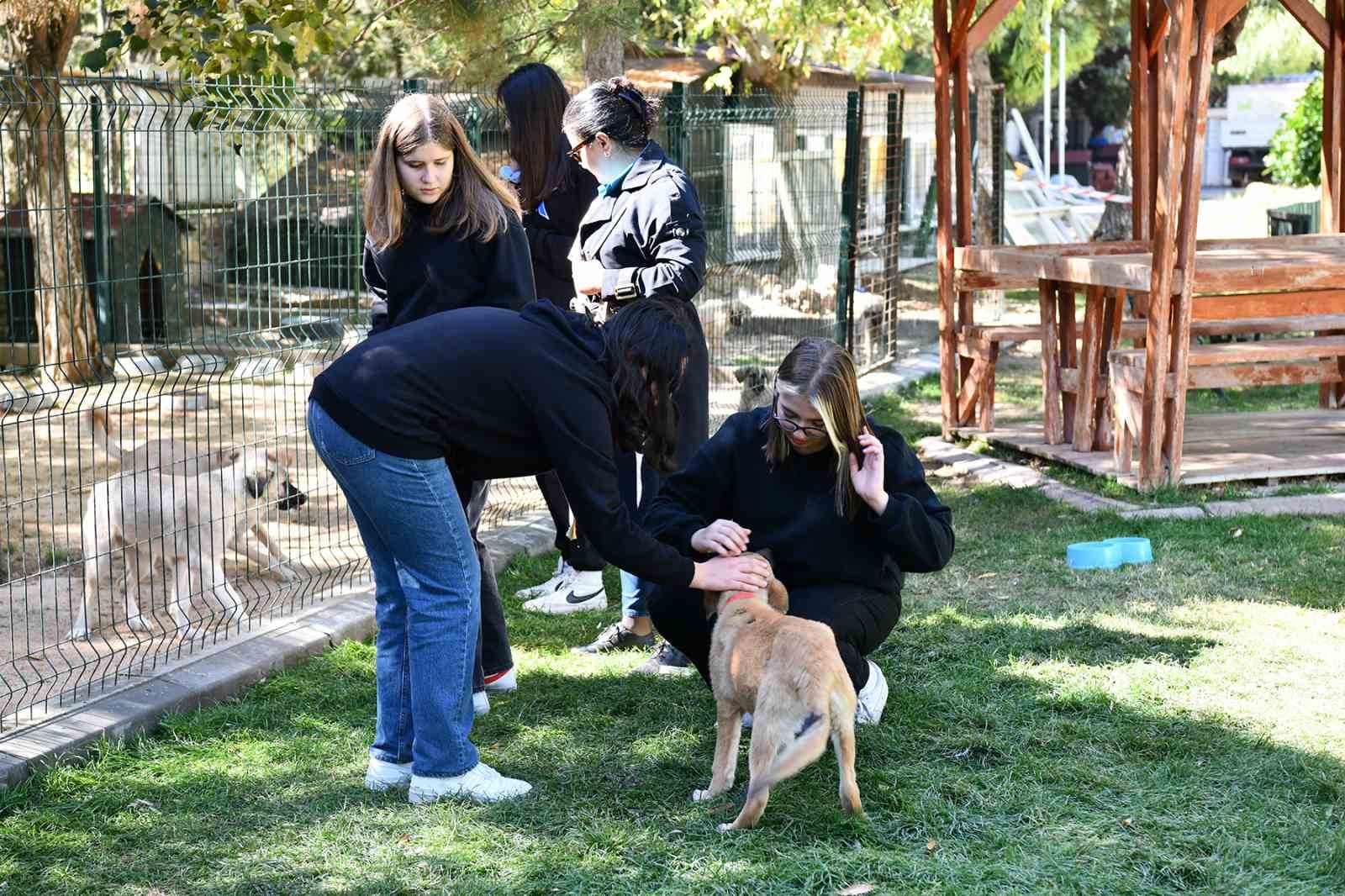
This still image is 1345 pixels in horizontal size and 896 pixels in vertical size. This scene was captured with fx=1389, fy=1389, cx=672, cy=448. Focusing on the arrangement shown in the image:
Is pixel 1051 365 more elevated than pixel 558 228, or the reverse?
pixel 558 228

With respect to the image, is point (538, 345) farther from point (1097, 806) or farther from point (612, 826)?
point (1097, 806)

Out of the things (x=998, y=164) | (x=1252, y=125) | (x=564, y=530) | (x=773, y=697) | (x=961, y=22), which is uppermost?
(x=1252, y=125)

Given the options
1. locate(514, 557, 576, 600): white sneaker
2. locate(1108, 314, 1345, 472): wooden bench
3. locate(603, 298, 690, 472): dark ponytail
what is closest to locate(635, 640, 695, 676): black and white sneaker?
locate(514, 557, 576, 600): white sneaker

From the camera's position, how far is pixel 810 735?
3.33 metres

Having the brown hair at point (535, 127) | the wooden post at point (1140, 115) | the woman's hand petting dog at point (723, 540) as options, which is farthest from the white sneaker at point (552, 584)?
the wooden post at point (1140, 115)

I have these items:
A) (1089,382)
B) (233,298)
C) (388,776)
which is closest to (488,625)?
(388,776)

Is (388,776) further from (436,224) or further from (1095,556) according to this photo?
(1095,556)

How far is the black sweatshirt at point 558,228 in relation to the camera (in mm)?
5402

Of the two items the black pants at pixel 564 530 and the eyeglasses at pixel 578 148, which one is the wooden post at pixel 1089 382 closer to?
the black pants at pixel 564 530

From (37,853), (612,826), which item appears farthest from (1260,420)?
(37,853)

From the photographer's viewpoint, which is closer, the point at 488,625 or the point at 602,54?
the point at 488,625

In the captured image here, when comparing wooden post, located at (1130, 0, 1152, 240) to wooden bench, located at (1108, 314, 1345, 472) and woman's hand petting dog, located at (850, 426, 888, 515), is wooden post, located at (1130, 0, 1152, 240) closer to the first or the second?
wooden bench, located at (1108, 314, 1345, 472)

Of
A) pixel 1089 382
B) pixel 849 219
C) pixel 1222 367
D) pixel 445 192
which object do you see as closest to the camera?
pixel 445 192

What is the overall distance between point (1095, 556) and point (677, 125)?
4008 mm
